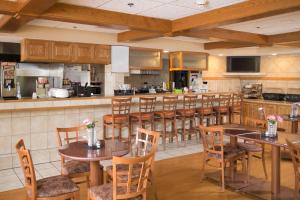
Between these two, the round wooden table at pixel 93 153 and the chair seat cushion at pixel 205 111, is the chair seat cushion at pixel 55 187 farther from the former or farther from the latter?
the chair seat cushion at pixel 205 111

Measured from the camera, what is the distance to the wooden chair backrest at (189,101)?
6.77 m

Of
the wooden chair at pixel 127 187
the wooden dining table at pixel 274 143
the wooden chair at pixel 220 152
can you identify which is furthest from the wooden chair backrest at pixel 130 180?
the wooden dining table at pixel 274 143

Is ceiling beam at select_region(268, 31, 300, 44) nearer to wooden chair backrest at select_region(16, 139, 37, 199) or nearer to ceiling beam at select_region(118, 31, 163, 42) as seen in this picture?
ceiling beam at select_region(118, 31, 163, 42)

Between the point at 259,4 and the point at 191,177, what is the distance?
2831 mm

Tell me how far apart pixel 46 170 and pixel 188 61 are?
17.4ft

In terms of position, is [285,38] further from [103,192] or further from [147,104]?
[103,192]

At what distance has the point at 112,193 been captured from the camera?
2680 millimetres

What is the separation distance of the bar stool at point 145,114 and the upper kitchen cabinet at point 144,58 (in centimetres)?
159

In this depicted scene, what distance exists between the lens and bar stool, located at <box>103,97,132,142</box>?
5.64 metres

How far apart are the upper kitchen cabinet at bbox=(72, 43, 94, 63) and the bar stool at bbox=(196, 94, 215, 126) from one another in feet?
9.57

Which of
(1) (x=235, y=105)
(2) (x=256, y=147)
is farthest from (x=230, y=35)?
(2) (x=256, y=147)

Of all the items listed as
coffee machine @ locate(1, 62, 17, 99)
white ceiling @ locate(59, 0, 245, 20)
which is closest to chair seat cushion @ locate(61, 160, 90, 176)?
white ceiling @ locate(59, 0, 245, 20)

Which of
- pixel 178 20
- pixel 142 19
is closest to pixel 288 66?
pixel 178 20

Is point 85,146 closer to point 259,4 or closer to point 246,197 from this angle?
point 246,197
